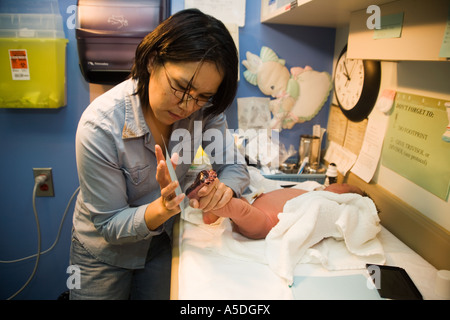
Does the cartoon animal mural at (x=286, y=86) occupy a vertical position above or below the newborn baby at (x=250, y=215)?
above

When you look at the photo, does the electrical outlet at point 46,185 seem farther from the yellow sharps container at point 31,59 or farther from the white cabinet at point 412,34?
the white cabinet at point 412,34

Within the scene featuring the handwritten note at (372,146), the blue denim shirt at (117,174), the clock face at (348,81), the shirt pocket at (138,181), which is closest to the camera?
the blue denim shirt at (117,174)

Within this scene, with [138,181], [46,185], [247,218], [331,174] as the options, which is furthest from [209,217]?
[46,185]

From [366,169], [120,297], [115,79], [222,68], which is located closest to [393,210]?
[366,169]

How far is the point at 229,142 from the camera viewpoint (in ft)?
4.12

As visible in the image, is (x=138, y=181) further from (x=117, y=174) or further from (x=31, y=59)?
(x=31, y=59)

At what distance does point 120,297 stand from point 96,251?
0.19 metres

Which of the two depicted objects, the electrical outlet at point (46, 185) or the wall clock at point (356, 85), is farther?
the electrical outlet at point (46, 185)

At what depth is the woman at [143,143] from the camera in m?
0.81

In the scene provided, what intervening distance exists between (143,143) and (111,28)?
632mm

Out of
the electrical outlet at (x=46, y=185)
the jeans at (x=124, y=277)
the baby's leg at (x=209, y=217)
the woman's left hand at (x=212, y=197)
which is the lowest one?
the jeans at (x=124, y=277)

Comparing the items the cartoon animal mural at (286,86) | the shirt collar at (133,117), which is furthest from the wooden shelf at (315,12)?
the shirt collar at (133,117)

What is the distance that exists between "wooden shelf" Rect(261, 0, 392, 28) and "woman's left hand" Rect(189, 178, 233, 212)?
2.11 ft

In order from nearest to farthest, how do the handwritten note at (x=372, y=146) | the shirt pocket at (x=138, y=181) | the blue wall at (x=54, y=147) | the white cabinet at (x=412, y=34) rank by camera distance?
1. the white cabinet at (x=412, y=34)
2. the shirt pocket at (x=138, y=181)
3. the handwritten note at (x=372, y=146)
4. the blue wall at (x=54, y=147)
